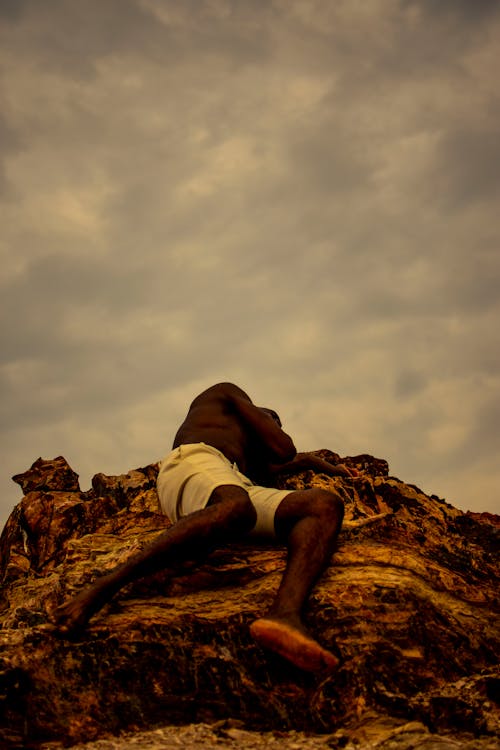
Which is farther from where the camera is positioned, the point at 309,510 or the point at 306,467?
the point at 306,467

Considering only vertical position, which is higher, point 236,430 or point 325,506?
point 236,430

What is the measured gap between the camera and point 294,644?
12.6ft

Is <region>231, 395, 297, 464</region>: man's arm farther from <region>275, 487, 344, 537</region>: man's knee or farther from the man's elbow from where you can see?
<region>275, 487, 344, 537</region>: man's knee

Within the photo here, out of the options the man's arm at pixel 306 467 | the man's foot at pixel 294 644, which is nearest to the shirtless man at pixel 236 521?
the man's foot at pixel 294 644

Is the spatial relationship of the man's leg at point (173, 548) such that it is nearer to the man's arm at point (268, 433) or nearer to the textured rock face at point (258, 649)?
the textured rock face at point (258, 649)

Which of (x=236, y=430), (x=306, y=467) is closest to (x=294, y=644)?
(x=236, y=430)

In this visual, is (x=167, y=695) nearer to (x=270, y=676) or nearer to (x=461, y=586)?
(x=270, y=676)

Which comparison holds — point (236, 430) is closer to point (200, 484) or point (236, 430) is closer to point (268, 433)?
point (268, 433)

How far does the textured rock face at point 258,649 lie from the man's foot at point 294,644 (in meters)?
0.23

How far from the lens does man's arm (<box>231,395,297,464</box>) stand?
232 inches

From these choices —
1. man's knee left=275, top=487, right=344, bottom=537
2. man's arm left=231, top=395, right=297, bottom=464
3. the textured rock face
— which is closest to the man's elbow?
man's arm left=231, top=395, right=297, bottom=464

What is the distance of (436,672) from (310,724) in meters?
0.86

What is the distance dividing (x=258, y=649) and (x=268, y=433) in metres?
2.08

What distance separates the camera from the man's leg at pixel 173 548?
431 cm
